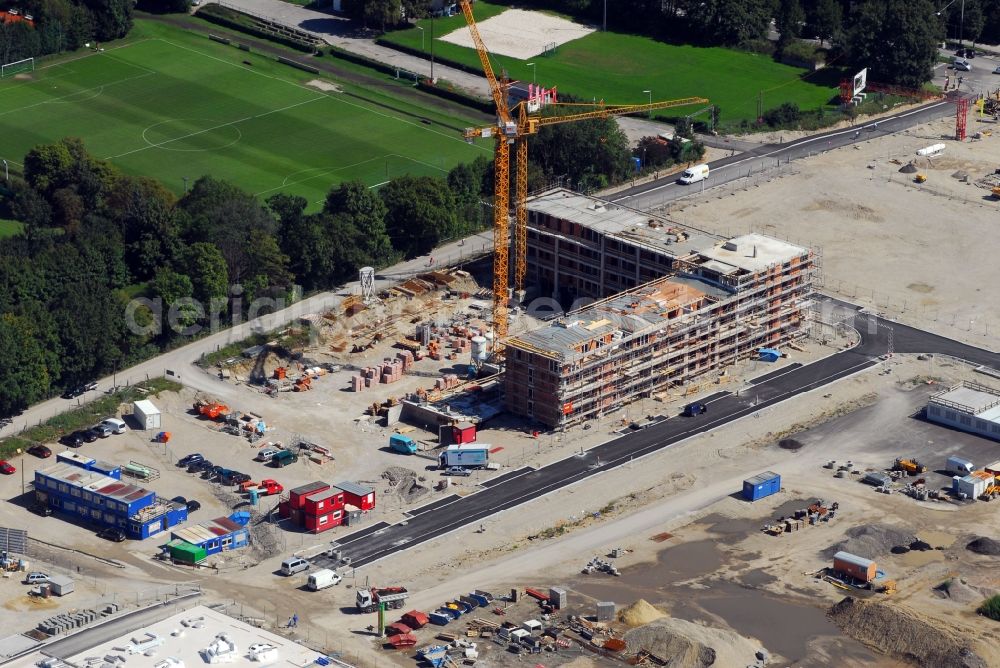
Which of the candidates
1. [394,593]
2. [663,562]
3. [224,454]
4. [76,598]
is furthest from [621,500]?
[76,598]

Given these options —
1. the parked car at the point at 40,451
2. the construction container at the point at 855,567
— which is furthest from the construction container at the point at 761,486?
the parked car at the point at 40,451

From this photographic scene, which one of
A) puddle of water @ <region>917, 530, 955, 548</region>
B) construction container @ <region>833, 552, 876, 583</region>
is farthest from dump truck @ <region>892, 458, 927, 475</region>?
construction container @ <region>833, 552, 876, 583</region>

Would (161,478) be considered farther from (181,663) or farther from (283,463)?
(181,663)

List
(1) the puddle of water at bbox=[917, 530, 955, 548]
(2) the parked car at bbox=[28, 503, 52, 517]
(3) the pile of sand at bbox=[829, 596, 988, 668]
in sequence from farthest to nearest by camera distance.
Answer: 1. (2) the parked car at bbox=[28, 503, 52, 517]
2. (1) the puddle of water at bbox=[917, 530, 955, 548]
3. (3) the pile of sand at bbox=[829, 596, 988, 668]

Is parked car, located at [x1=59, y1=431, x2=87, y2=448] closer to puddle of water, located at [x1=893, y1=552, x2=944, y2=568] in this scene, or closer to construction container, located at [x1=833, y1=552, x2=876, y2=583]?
construction container, located at [x1=833, y1=552, x2=876, y2=583]

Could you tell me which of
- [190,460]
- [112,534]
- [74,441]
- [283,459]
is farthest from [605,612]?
[74,441]

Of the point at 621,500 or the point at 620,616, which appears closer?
the point at 620,616

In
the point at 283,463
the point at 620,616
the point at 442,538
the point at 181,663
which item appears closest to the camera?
the point at 181,663
